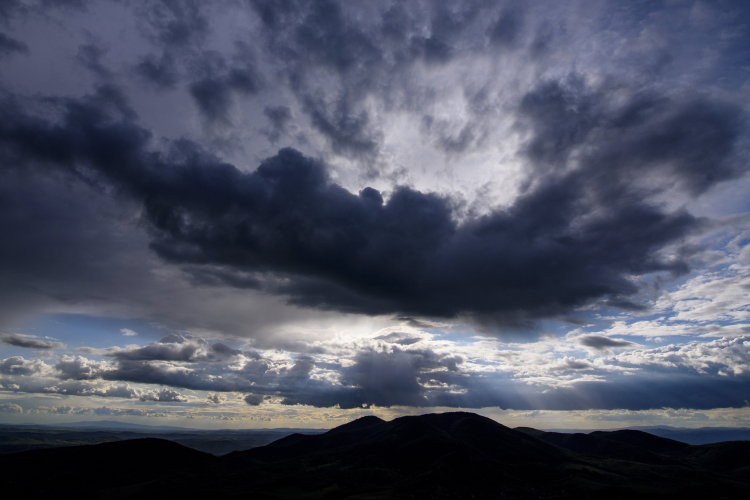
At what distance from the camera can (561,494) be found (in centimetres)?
19950

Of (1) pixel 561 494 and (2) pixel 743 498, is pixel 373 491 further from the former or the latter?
(2) pixel 743 498

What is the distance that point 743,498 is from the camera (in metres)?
193

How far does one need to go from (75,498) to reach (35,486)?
117 feet

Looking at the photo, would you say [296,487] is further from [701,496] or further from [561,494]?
[701,496]

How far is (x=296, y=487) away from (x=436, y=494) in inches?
2792

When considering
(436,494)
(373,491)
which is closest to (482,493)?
(436,494)

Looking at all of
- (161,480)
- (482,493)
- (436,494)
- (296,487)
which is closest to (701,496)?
(482,493)

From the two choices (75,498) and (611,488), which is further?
(611,488)

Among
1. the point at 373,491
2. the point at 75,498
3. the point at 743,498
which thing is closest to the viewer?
the point at 75,498

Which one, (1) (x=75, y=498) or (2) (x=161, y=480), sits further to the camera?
(2) (x=161, y=480)

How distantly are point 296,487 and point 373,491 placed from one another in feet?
138

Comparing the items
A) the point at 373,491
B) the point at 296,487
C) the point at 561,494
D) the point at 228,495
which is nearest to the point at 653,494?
the point at 561,494

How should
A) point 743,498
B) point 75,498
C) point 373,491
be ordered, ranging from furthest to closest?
1. point 743,498
2. point 373,491
3. point 75,498

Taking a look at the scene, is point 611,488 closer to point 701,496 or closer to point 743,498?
point 701,496
